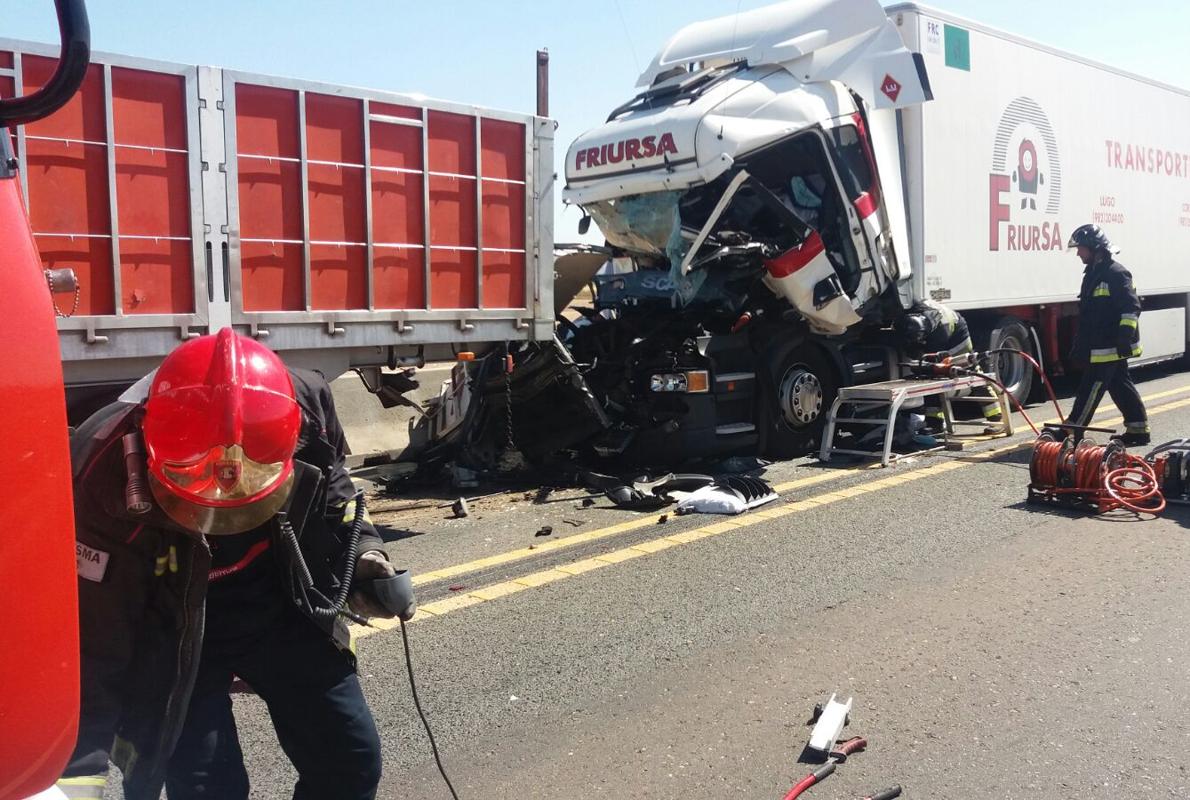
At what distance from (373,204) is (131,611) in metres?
4.71

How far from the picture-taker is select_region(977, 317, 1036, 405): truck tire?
11797mm

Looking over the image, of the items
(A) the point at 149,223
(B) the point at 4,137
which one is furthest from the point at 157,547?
(A) the point at 149,223

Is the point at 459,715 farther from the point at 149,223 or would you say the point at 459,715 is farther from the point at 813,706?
the point at 149,223

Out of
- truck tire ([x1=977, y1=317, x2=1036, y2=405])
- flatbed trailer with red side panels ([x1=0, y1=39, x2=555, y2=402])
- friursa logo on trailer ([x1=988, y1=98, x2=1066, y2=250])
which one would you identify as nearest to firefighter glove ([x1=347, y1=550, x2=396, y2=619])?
flatbed trailer with red side panels ([x1=0, y1=39, x2=555, y2=402])

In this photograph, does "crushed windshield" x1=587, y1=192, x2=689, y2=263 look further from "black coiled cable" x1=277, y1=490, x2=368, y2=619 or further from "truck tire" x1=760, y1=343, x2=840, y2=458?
"black coiled cable" x1=277, y1=490, x2=368, y2=619

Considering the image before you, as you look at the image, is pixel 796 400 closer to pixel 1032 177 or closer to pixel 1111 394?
pixel 1111 394

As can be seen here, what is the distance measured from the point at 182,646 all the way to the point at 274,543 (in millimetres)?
312

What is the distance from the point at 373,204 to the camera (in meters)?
6.47

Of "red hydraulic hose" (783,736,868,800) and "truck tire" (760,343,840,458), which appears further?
"truck tire" (760,343,840,458)

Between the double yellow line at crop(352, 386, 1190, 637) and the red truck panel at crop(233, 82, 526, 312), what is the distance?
1.84 meters

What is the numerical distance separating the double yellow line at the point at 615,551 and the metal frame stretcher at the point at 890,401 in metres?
0.37

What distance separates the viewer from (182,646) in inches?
82.1

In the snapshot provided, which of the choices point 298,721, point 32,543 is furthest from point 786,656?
point 32,543

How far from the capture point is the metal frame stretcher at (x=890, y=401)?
852 centimetres
